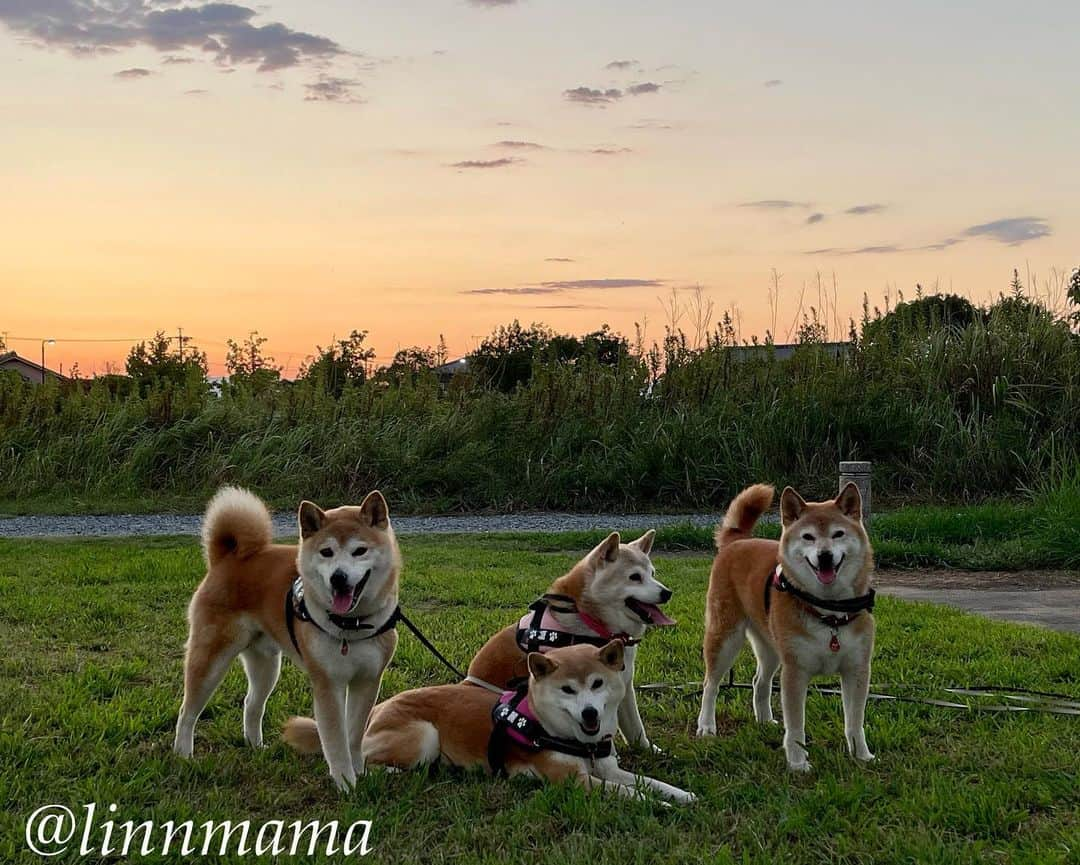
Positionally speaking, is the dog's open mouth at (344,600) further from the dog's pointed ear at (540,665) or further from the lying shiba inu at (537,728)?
the dog's pointed ear at (540,665)

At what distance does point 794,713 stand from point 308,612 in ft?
6.44

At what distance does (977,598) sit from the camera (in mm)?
8180

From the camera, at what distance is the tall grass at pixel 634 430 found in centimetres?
1338

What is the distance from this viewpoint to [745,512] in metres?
5.17

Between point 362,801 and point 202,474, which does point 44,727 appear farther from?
point 202,474

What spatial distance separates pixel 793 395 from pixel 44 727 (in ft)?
35.8

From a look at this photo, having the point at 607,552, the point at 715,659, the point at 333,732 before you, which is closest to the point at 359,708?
the point at 333,732

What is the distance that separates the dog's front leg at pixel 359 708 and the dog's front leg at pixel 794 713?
1.63 metres

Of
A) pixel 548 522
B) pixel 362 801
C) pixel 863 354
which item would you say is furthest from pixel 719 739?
pixel 863 354

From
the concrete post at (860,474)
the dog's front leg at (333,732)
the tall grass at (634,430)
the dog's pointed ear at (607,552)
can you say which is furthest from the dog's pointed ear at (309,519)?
the tall grass at (634,430)

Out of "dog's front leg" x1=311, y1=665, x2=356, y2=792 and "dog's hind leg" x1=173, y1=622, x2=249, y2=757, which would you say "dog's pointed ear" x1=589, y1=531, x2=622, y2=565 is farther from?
"dog's hind leg" x1=173, y1=622, x2=249, y2=757

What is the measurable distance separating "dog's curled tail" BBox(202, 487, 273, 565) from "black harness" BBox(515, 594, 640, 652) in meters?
1.20

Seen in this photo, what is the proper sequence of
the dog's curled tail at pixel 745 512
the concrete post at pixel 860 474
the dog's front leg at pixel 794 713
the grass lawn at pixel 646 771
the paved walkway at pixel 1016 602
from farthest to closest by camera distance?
the concrete post at pixel 860 474 < the paved walkway at pixel 1016 602 < the dog's curled tail at pixel 745 512 < the dog's front leg at pixel 794 713 < the grass lawn at pixel 646 771

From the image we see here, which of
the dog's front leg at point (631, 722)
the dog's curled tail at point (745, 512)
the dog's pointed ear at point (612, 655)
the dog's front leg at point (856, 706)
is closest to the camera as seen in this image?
the dog's pointed ear at point (612, 655)
